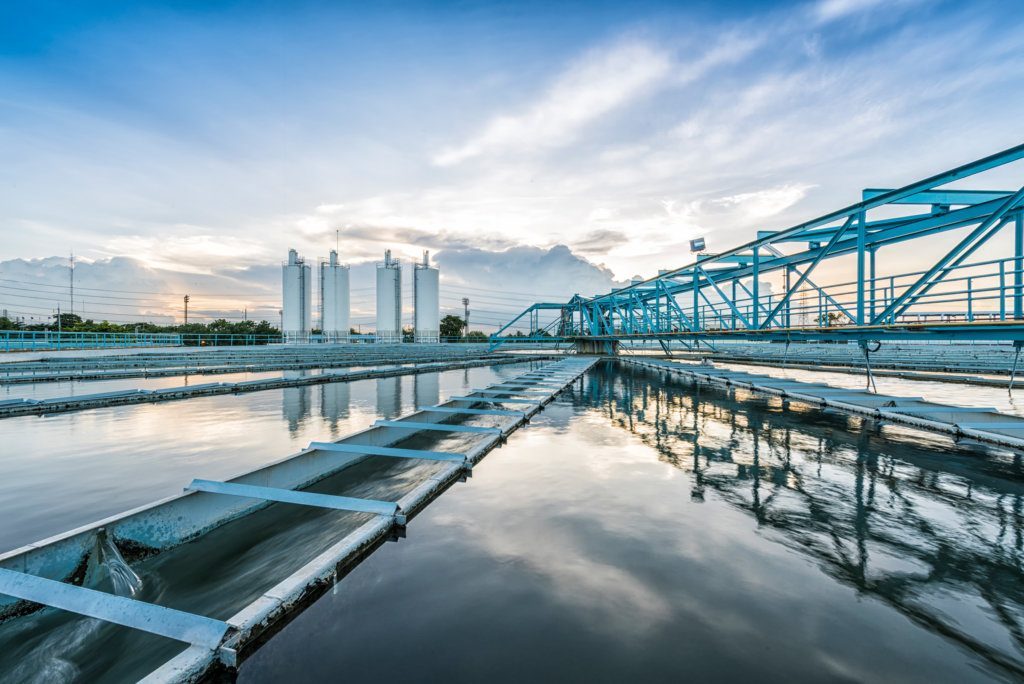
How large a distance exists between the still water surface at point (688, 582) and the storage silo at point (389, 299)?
59.0 m

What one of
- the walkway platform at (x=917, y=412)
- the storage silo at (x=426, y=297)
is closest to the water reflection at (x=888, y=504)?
the walkway platform at (x=917, y=412)

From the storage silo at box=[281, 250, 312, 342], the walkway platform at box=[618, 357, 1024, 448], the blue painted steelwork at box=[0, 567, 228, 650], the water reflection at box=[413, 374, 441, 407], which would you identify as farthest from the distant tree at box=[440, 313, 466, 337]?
the blue painted steelwork at box=[0, 567, 228, 650]

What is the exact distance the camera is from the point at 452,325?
275 ft

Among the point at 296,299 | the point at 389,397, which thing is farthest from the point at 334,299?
the point at 389,397

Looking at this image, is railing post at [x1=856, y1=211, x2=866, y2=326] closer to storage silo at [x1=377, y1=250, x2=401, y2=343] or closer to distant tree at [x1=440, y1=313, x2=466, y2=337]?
storage silo at [x1=377, y1=250, x2=401, y2=343]

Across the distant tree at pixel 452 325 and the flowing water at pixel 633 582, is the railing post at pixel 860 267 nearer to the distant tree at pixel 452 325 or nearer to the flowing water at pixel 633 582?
the flowing water at pixel 633 582

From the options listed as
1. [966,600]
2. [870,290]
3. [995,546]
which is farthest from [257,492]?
[870,290]

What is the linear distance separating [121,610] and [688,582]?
3.08 metres

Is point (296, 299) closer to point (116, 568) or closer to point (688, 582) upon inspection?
point (116, 568)

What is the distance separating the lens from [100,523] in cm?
313

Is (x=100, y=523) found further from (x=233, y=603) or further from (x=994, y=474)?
(x=994, y=474)

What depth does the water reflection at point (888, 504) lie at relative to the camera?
262cm

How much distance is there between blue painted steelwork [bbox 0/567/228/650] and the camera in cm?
207

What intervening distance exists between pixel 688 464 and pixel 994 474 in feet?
11.0
